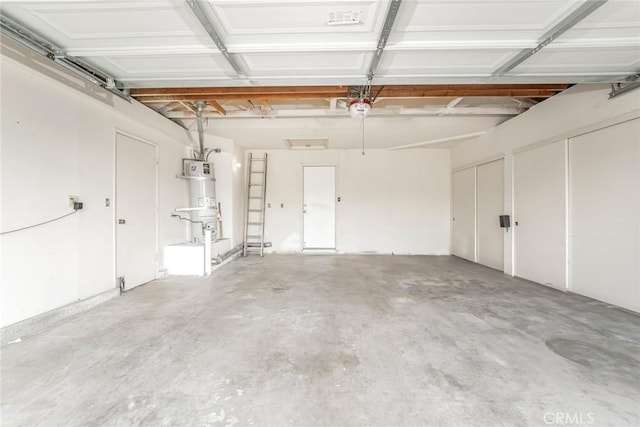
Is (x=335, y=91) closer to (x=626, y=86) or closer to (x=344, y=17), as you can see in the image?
(x=344, y=17)

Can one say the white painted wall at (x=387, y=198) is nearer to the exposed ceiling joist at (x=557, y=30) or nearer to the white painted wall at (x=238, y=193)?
the white painted wall at (x=238, y=193)

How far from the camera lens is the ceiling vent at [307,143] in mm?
5305

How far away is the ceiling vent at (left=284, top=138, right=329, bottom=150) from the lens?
5305mm

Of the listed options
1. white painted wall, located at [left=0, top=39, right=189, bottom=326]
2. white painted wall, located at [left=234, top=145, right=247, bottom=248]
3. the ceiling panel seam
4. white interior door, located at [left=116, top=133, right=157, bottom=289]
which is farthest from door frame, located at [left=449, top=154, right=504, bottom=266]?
white painted wall, located at [left=0, top=39, right=189, bottom=326]

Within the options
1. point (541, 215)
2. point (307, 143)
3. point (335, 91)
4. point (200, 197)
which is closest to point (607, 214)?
point (541, 215)

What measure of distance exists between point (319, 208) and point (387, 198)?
1.69 m

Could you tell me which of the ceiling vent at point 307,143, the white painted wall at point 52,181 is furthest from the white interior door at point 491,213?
the white painted wall at point 52,181

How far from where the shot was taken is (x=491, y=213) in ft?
15.5

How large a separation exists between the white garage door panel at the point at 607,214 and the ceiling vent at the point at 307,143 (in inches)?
157

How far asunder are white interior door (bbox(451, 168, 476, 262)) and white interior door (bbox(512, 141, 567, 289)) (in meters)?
1.10

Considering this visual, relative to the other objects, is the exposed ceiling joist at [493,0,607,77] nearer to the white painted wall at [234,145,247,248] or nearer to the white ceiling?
the white ceiling

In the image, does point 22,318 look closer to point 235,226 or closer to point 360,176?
point 235,226

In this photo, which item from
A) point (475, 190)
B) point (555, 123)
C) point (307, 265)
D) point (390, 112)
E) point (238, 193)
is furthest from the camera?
point (238, 193)

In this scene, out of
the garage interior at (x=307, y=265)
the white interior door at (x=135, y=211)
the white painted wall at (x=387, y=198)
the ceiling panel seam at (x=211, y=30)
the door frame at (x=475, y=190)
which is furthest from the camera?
the white painted wall at (x=387, y=198)
